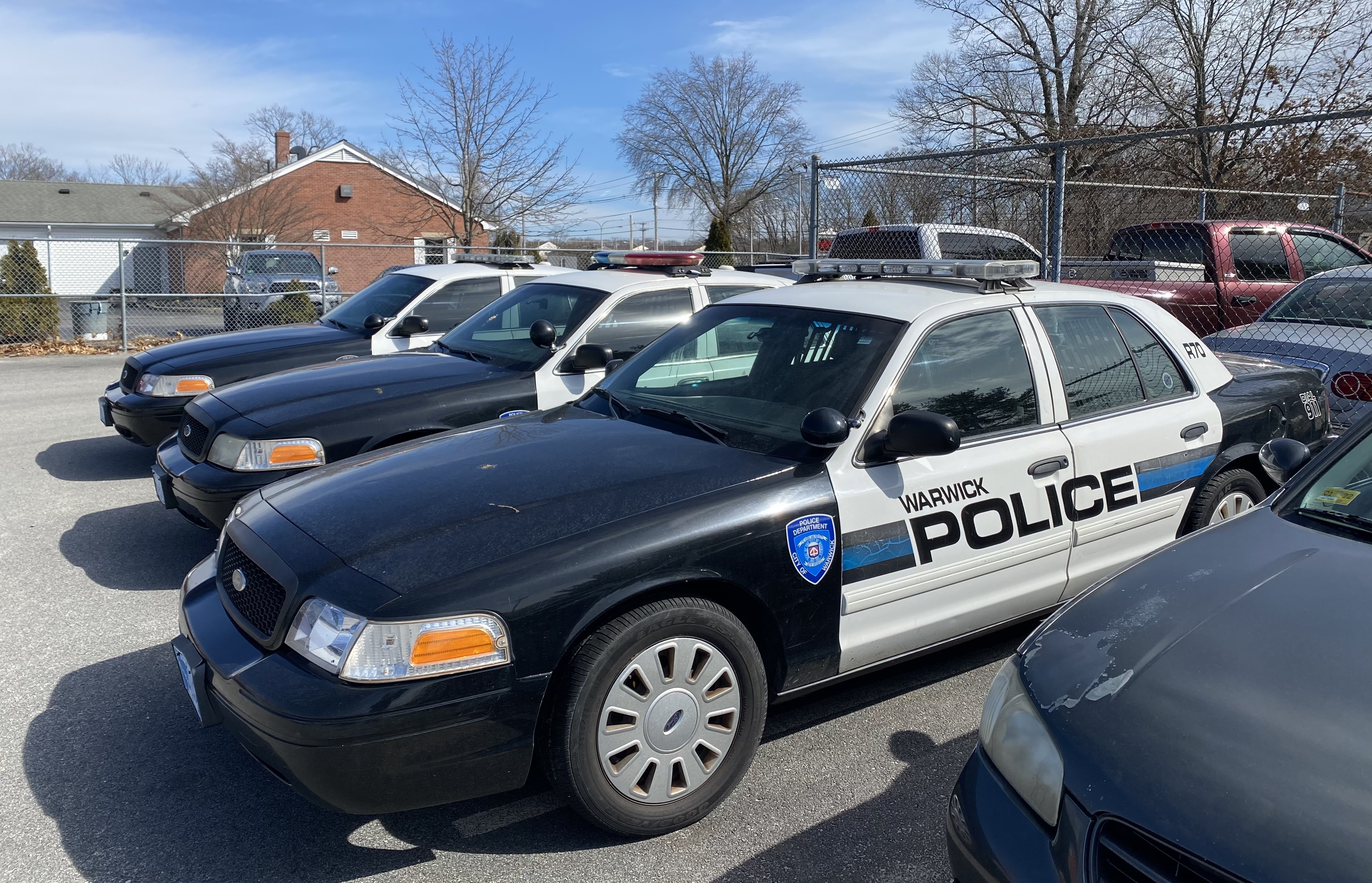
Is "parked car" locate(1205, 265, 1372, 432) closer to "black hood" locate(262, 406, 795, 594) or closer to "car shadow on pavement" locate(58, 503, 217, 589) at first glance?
"black hood" locate(262, 406, 795, 594)

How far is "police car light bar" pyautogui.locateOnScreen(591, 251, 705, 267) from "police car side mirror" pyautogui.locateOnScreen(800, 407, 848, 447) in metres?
3.75

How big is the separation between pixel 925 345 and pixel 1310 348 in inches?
198

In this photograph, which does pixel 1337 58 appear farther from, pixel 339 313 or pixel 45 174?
pixel 45 174

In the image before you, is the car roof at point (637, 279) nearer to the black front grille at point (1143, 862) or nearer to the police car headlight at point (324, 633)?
the police car headlight at point (324, 633)

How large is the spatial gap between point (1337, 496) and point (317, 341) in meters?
6.86

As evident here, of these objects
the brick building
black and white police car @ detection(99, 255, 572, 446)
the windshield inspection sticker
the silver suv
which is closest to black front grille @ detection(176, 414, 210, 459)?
black and white police car @ detection(99, 255, 572, 446)

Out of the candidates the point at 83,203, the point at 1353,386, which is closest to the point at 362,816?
the point at 1353,386

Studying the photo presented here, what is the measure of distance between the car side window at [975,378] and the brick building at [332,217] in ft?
75.7

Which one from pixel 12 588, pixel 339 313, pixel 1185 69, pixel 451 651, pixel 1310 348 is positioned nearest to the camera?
pixel 451 651

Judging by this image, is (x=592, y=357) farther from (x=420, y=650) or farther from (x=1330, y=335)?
(x=1330, y=335)

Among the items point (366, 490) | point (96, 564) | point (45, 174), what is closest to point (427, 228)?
point (96, 564)

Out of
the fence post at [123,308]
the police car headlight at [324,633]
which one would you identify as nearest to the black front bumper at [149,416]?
the police car headlight at [324,633]

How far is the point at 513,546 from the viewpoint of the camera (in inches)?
112

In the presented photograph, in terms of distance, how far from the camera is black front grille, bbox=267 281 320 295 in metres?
18.8
